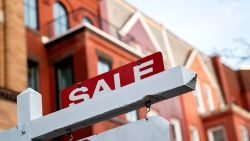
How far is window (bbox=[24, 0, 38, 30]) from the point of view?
21594mm

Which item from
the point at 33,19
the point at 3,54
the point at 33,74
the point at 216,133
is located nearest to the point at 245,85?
the point at 216,133

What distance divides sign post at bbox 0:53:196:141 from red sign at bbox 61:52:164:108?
19mm

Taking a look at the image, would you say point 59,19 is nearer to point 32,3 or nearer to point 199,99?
point 32,3

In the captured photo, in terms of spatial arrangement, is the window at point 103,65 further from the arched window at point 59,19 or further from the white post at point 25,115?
the white post at point 25,115

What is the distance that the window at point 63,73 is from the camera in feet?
68.3

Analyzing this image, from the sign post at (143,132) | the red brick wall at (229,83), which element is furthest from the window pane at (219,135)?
the sign post at (143,132)

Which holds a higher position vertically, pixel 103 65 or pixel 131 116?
pixel 103 65

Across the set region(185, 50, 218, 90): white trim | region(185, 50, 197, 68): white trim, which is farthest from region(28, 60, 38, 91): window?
region(185, 50, 218, 90): white trim

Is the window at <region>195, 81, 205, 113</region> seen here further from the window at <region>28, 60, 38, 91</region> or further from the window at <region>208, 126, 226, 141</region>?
the window at <region>28, 60, 38, 91</region>

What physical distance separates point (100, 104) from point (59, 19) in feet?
60.9

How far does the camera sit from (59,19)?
2353 cm

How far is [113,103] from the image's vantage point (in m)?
5.30

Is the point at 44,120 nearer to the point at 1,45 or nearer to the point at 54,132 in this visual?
the point at 54,132

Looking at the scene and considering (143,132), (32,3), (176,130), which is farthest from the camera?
(176,130)
